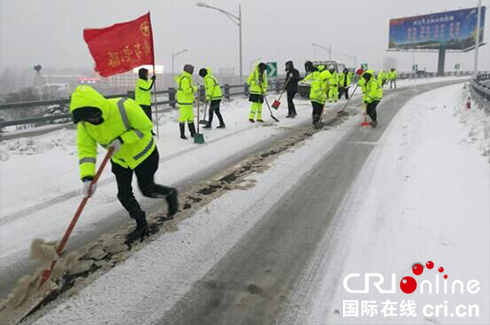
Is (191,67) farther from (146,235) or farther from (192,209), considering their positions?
(146,235)

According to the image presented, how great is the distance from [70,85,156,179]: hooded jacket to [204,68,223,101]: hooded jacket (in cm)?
751

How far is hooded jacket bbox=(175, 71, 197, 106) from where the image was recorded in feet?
33.3

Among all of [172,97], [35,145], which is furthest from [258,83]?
[35,145]

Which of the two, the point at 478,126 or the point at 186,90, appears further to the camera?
the point at 186,90

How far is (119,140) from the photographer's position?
150 inches

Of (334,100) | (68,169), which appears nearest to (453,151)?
(68,169)

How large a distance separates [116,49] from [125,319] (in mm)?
6682

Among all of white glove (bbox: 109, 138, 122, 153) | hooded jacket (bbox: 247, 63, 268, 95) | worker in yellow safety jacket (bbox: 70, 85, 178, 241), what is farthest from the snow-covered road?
hooded jacket (bbox: 247, 63, 268, 95)

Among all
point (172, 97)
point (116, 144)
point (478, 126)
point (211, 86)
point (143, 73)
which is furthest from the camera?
point (172, 97)

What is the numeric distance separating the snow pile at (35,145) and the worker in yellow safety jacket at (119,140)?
5.94 metres

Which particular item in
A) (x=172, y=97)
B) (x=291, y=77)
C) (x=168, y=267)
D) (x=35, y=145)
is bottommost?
(x=168, y=267)

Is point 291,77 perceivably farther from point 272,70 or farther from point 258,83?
point 272,70

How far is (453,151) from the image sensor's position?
8.10 metres

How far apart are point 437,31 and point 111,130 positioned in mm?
74031
